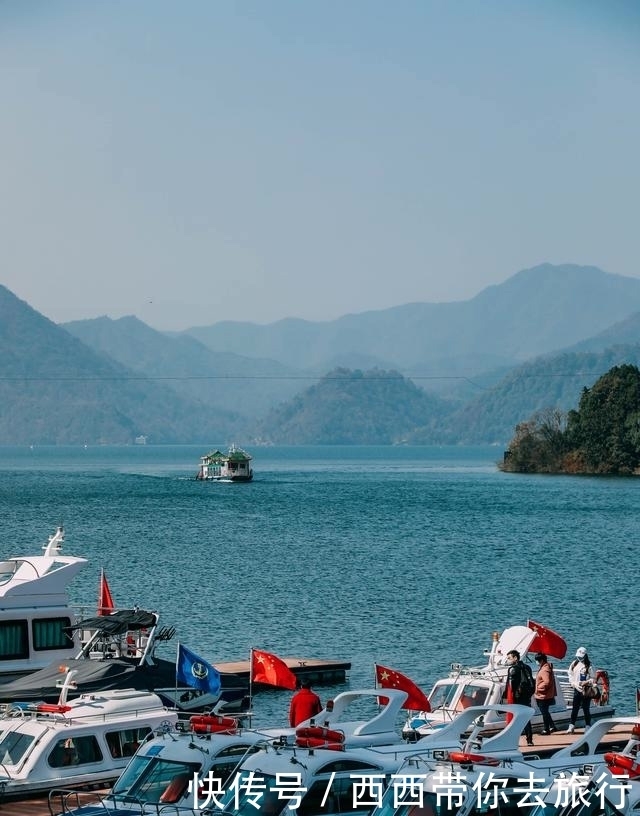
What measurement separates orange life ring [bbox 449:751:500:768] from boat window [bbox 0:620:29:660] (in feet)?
56.9

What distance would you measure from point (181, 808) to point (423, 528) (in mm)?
93420

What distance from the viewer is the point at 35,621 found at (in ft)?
126

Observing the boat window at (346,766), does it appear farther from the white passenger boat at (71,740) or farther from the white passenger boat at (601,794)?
the white passenger boat at (71,740)

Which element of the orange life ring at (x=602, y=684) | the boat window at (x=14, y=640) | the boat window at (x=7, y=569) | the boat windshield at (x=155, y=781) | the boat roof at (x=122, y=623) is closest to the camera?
the boat windshield at (x=155, y=781)

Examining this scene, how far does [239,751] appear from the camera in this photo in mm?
25109

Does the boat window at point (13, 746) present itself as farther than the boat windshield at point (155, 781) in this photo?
Yes

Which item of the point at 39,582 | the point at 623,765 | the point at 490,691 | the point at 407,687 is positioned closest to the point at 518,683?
the point at 490,691

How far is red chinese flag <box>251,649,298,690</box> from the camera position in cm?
3094

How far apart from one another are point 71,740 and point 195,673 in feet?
15.4

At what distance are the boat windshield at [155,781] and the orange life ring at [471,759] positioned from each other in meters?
4.27

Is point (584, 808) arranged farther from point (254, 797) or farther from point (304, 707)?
point (304, 707)

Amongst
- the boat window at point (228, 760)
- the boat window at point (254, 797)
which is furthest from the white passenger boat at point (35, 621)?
the boat window at point (254, 797)

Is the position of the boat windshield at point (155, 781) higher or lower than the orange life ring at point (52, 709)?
lower

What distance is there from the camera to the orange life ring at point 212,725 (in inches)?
1001
